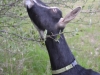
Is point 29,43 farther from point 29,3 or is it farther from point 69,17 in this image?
point 69,17

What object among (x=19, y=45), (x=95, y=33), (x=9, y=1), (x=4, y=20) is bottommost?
(x=95, y=33)

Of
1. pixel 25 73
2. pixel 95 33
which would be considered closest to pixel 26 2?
pixel 25 73

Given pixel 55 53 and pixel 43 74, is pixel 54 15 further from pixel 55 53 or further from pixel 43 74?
pixel 43 74

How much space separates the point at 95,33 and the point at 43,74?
2307 millimetres

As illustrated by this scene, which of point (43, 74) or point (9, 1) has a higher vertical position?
point (9, 1)

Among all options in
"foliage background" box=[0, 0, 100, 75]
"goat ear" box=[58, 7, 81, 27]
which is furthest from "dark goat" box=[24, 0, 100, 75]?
"foliage background" box=[0, 0, 100, 75]

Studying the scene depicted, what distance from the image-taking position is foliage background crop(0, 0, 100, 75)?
13.1 ft

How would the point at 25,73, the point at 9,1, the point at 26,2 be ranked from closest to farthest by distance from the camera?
1. the point at 26,2
2. the point at 9,1
3. the point at 25,73

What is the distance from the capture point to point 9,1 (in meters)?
4.04

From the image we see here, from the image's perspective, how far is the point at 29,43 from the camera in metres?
4.30

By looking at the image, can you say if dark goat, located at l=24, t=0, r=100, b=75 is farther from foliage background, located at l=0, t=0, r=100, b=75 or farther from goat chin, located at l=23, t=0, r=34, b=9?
foliage background, located at l=0, t=0, r=100, b=75

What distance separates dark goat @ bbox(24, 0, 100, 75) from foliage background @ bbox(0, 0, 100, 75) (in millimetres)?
153

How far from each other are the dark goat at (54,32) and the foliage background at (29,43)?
6.0 inches

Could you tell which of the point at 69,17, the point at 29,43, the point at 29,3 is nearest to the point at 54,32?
the point at 69,17
